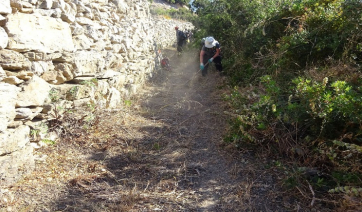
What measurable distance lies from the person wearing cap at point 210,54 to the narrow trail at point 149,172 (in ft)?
8.49

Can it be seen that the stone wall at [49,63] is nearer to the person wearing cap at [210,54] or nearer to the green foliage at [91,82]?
the green foliage at [91,82]

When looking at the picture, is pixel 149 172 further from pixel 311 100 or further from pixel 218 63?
pixel 218 63

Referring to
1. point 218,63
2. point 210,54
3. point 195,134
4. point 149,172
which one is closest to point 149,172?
point 149,172

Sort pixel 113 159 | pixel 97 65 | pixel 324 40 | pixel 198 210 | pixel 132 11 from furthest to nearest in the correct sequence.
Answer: pixel 132 11 → pixel 97 65 → pixel 324 40 → pixel 113 159 → pixel 198 210

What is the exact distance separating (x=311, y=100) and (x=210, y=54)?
5.02 m

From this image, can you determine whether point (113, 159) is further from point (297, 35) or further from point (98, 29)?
point (297, 35)

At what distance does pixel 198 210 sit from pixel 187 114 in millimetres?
2905

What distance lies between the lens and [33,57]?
355 centimetres

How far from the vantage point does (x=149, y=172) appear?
3.49m

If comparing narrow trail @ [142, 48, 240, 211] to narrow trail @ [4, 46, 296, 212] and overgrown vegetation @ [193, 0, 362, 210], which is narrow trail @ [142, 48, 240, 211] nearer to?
narrow trail @ [4, 46, 296, 212]

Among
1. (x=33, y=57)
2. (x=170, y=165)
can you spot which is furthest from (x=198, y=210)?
(x=33, y=57)

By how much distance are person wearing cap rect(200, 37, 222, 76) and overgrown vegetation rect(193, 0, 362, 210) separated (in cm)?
140

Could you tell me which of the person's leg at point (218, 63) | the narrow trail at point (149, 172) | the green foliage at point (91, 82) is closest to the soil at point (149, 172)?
the narrow trail at point (149, 172)

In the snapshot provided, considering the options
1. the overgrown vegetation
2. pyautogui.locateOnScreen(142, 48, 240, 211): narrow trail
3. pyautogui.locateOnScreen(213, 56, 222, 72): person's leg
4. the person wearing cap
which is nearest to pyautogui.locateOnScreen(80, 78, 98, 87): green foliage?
pyautogui.locateOnScreen(142, 48, 240, 211): narrow trail
